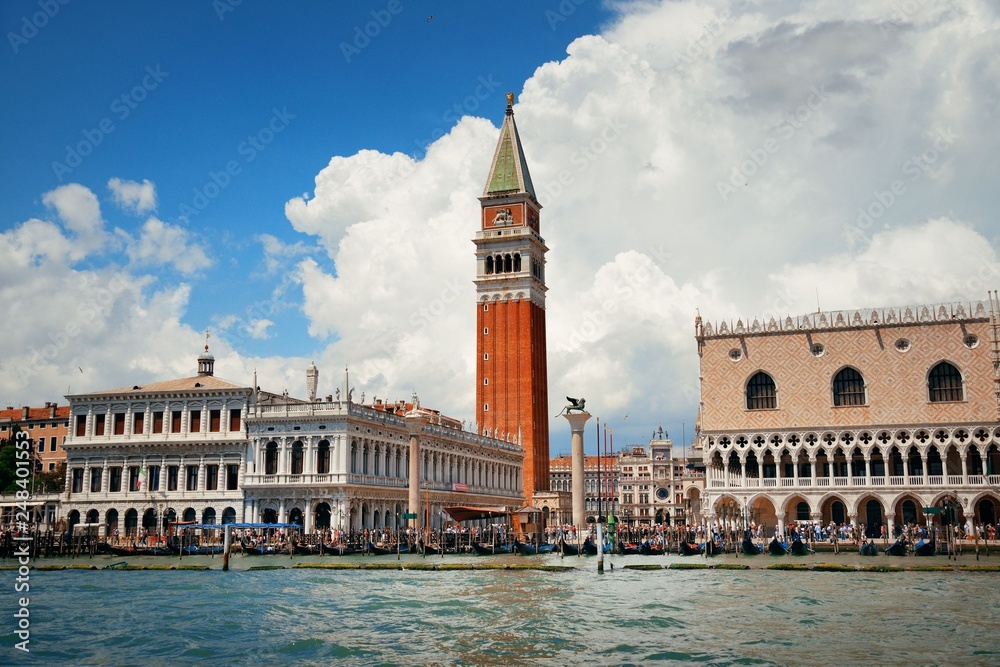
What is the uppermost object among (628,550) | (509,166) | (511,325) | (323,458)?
(509,166)

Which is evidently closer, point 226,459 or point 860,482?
point 226,459

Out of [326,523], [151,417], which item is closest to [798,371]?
[326,523]

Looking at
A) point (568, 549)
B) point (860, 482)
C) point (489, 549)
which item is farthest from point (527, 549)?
point (860, 482)

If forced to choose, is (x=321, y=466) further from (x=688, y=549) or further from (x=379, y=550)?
(x=688, y=549)

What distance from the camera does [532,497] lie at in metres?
83.8

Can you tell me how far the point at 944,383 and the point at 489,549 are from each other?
85.6 ft

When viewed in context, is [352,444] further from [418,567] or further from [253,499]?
[418,567]

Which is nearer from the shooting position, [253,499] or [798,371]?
[253,499]

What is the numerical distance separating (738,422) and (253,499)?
88.9ft

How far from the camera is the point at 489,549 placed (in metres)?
52.1

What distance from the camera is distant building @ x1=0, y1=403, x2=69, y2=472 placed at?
3046 inches

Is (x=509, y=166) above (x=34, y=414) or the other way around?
above

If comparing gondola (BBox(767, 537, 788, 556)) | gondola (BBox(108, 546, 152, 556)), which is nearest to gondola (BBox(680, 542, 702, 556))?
gondola (BBox(767, 537, 788, 556))

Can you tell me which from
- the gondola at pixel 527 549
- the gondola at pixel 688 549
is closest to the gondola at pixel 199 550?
the gondola at pixel 527 549
